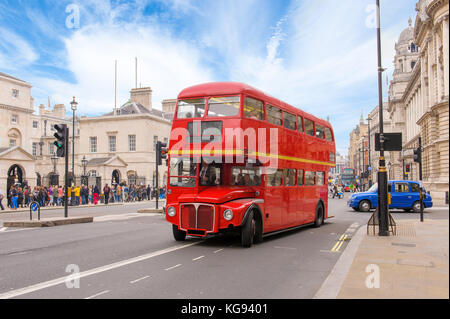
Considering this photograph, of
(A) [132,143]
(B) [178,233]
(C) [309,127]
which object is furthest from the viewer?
(A) [132,143]

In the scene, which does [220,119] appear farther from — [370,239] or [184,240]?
[370,239]

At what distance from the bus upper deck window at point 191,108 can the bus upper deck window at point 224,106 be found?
0.27 m

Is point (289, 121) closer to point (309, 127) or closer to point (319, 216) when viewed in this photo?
point (309, 127)

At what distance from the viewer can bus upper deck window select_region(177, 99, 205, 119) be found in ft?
36.4

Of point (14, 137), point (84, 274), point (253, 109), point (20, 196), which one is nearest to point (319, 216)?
point (253, 109)

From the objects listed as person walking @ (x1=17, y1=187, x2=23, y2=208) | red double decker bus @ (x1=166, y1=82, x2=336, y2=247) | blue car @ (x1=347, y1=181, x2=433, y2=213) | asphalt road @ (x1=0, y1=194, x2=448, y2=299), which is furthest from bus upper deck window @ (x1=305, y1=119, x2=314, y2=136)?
person walking @ (x1=17, y1=187, x2=23, y2=208)

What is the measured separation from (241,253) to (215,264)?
4.76 ft

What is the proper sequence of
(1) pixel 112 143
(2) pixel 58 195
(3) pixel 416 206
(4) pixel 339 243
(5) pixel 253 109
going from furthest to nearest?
(1) pixel 112 143, (2) pixel 58 195, (3) pixel 416 206, (4) pixel 339 243, (5) pixel 253 109

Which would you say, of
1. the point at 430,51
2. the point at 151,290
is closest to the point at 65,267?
the point at 151,290

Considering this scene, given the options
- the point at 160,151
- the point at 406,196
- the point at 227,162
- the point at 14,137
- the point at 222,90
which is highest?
the point at 14,137

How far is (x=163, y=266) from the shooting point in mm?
8172

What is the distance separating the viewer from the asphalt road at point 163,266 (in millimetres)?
6309

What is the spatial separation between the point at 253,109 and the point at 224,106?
82 cm

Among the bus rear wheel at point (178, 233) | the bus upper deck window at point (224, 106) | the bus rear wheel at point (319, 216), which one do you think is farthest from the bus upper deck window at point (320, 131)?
the bus rear wheel at point (178, 233)
